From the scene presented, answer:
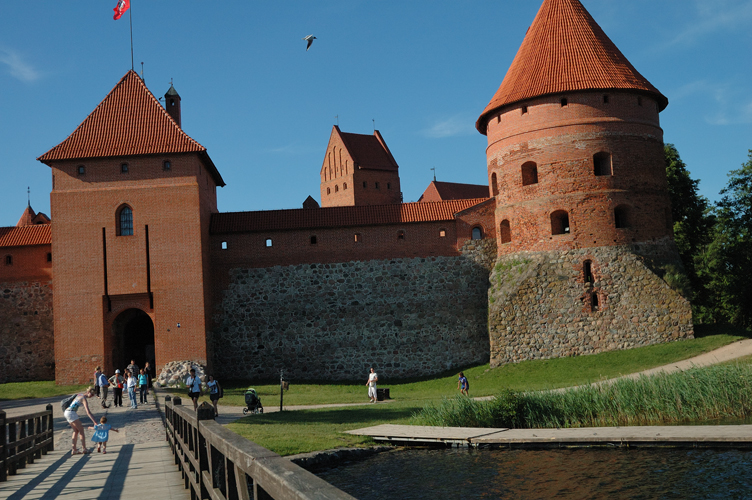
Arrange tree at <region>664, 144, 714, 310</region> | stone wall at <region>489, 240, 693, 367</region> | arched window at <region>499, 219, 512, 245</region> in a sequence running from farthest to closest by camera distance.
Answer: tree at <region>664, 144, 714, 310</region>
arched window at <region>499, 219, 512, 245</region>
stone wall at <region>489, 240, 693, 367</region>

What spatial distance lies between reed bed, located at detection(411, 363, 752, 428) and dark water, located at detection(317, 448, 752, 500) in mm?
1946

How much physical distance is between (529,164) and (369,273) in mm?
6718

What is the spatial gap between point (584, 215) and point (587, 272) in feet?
5.98

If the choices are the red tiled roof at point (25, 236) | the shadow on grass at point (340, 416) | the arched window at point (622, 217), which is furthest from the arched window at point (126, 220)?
the arched window at point (622, 217)

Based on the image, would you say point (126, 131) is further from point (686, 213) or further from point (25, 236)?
point (686, 213)

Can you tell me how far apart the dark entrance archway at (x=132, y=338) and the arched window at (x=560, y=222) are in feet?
47.4

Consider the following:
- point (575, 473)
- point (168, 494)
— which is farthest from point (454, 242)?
point (168, 494)

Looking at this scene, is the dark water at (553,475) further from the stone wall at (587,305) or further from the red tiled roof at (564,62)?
the red tiled roof at (564,62)

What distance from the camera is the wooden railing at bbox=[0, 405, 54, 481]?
25.4 ft

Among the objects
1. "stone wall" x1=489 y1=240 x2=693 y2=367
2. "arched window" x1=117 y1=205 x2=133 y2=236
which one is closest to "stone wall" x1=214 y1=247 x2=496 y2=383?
"stone wall" x1=489 y1=240 x2=693 y2=367

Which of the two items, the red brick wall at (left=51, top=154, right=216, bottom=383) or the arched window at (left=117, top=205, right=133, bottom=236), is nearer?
the red brick wall at (left=51, top=154, right=216, bottom=383)

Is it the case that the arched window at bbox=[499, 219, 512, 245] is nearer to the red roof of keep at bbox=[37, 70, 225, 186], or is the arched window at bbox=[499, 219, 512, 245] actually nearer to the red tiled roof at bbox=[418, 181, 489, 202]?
the red roof of keep at bbox=[37, 70, 225, 186]

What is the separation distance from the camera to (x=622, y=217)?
2256 centimetres

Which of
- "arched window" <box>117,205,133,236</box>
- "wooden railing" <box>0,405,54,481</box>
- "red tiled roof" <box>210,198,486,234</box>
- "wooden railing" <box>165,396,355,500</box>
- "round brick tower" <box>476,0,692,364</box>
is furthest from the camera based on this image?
"red tiled roof" <box>210,198,486,234</box>
